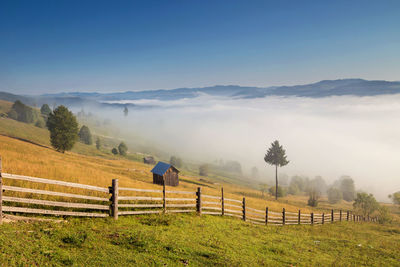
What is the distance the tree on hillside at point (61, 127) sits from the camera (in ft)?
213

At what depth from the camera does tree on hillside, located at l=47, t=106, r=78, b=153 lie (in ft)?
213

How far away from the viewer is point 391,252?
15.9m

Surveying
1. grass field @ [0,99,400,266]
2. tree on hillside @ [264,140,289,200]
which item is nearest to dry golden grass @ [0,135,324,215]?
grass field @ [0,99,400,266]

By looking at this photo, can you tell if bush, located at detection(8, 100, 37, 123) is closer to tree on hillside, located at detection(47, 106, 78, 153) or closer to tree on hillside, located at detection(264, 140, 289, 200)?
tree on hillside, located at detection(47, 106, 78, 153)

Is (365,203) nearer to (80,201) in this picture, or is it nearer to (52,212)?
(80,201)

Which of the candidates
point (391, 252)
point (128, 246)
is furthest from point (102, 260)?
point (391, 252)

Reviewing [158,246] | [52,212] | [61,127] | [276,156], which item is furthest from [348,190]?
[52,212]

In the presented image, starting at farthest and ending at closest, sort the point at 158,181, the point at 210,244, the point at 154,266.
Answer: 1. the point at 158,181
2. the point at 210,244
3. the point at 154,266

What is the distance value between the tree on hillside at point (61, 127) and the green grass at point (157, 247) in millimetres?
61257

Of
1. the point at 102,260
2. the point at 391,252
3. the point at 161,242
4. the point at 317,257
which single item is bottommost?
the point at 391,252

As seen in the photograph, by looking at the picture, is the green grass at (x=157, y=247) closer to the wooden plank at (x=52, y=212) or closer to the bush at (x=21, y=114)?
the wooden plank at (x=52, y=212)

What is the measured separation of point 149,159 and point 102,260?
14190 cm

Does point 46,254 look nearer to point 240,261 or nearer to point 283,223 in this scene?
point 240,261

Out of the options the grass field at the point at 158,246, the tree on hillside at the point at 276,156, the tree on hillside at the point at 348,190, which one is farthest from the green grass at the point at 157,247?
the tree on hillside at the point at 348,190
